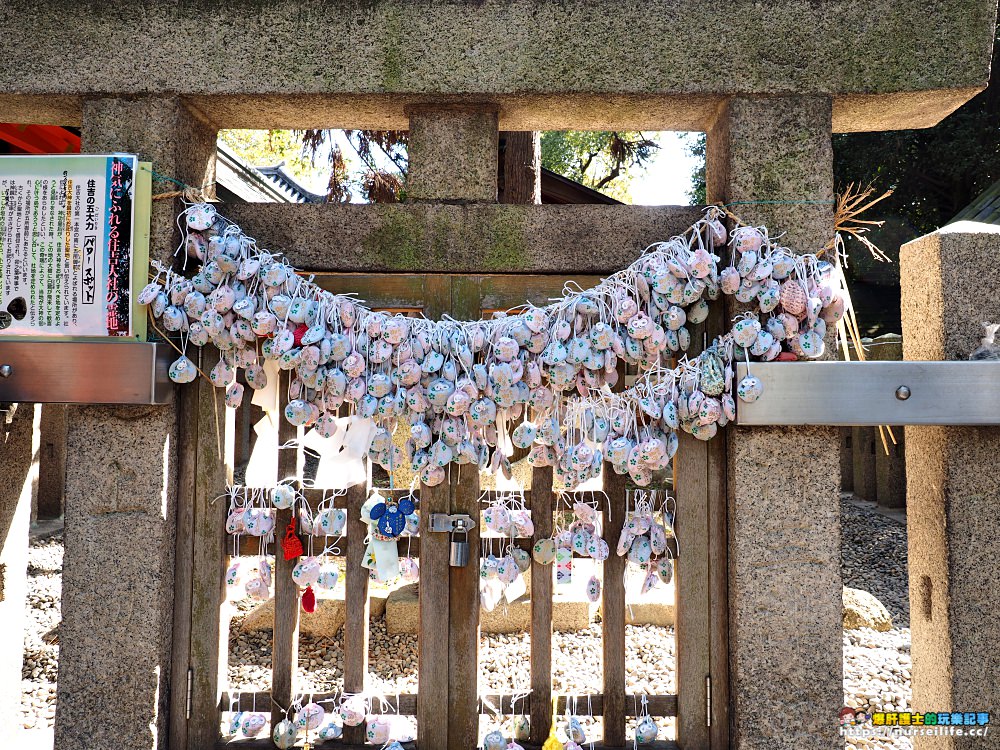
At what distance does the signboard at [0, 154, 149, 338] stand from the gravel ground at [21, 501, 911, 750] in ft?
9.03

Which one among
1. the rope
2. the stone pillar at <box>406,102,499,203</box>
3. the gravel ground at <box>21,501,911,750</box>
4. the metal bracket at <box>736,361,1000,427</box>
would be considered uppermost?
the stone pillar at <box>406,102,499,203</box>

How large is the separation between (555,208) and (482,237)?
1.00ft

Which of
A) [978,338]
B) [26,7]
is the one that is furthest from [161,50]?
[978,338]

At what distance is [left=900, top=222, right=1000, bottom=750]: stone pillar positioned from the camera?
2518 mm

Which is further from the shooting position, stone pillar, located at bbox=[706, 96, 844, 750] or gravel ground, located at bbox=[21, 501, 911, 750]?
gravel ground, located at bbox=[21, 501, 911, 750]

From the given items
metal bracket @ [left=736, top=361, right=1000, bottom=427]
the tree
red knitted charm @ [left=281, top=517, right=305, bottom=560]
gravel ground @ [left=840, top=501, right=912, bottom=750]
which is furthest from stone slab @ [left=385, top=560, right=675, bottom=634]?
the tree

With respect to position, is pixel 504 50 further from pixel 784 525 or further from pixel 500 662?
pixel 500 662

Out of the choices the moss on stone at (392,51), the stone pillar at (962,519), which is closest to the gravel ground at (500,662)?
the stone pillar at (962,519)

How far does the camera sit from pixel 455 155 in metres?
2.71

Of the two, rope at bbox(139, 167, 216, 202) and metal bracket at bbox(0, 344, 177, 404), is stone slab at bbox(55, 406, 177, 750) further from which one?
rope at bbox(139, 167, 216, 202)

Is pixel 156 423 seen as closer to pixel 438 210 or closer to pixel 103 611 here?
pixel 103 611

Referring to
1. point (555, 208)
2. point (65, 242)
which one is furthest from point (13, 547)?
point (555, 208)

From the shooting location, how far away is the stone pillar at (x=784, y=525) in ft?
8.23

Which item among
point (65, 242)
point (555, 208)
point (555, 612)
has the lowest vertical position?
point (555, 612)
